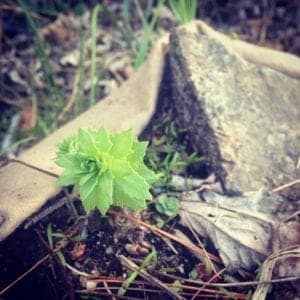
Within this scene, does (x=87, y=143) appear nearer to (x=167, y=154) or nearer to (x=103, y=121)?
(x=103, y=121)

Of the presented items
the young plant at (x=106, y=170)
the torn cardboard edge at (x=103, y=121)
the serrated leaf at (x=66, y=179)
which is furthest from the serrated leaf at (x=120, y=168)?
the torn cardboard edge at (x=103, y=121)

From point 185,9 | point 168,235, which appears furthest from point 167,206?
point 185,9

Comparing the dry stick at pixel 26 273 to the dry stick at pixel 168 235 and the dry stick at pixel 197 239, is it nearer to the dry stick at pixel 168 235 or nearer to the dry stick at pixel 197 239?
the dry stick at pixel 168 235

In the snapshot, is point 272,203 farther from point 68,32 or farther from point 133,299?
point 68,32

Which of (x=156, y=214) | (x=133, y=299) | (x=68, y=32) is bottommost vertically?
(x=133, y=299)

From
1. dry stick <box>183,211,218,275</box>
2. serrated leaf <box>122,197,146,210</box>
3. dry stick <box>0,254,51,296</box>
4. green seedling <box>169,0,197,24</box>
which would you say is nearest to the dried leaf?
dry stick <box>183,211,218,275</box>

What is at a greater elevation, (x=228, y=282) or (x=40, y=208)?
(x=40, y=208)

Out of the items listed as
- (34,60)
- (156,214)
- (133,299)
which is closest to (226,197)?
(156,214)

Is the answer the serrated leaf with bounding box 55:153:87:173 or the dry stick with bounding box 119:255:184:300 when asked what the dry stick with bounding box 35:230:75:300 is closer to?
the dry stick with bounding box 119:255:184:300
